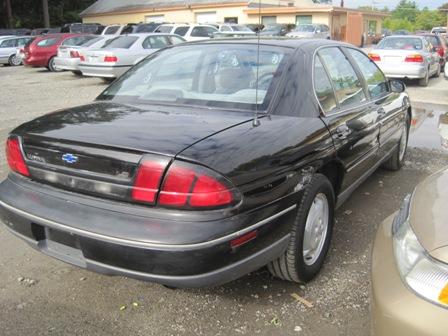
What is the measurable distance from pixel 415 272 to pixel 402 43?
13.9m

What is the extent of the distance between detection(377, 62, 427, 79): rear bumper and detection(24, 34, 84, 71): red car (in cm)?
1236

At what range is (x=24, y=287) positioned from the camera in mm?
3184

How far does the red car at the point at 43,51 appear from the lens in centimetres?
1939

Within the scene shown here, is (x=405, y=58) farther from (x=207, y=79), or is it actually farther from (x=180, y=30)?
(x=207, y=79)

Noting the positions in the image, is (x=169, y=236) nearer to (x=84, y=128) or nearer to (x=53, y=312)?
(x=84, y=128)

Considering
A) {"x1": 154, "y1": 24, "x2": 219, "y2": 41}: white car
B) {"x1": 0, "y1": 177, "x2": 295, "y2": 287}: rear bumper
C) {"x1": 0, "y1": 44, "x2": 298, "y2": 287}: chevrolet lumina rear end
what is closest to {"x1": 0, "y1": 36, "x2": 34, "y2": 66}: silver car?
{"x1": 154, "y1": 24, "x2": 219, "y2": 41}: white car

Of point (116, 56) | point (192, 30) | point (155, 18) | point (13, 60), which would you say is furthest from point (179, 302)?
point (155, 18)

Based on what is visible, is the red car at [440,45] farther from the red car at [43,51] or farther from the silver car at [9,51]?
the silver car at [9,51]

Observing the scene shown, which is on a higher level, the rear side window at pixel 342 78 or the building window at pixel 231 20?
the rear side window at pixel 342 78

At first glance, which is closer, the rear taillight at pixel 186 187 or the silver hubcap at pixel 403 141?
the rear taillight at pixel 186 187

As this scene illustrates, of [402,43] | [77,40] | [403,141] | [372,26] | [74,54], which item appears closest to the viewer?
[403,141]

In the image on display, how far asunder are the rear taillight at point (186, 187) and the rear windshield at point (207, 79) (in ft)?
2.84

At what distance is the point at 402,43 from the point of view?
1434cm

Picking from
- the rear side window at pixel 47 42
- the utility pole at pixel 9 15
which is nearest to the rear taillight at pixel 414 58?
the rear side window at pixel 47 42
